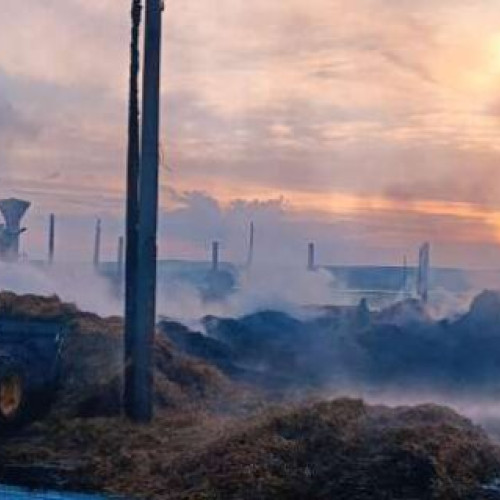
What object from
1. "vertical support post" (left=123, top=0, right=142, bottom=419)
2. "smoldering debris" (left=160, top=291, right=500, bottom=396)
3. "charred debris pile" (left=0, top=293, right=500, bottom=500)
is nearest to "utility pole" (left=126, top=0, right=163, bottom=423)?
"vertical support post" (left=123, top=0, right=142, bottom=419)

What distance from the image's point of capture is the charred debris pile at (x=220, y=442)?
12.1 metres

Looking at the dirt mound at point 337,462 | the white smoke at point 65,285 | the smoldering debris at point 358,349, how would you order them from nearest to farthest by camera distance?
the dirt mound at point 337,462 < the smoldering debris at point 358,349 < the white smoke at point 65,285

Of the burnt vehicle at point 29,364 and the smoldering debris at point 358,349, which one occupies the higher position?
the burnt vehicle at point 29,364

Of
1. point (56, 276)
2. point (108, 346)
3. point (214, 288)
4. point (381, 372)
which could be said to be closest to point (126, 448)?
point (108, 346)

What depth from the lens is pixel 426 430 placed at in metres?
13.2

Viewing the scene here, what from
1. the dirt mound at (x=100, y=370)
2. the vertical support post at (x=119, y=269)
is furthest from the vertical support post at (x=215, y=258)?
the dirt mound at (x=100, y=370)

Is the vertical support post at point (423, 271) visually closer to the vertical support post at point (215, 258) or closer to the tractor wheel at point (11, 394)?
the vertical support post at point (215, 258)

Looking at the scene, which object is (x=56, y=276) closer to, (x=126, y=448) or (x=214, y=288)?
(x=214, y=288)

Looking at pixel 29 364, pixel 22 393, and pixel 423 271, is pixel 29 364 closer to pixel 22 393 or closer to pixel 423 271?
pixel 22 393

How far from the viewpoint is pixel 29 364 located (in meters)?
17.6

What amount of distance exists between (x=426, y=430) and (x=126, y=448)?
13.0ft

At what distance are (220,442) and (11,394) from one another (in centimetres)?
461

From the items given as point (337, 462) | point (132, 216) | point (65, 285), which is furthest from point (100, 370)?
point (65, 285)

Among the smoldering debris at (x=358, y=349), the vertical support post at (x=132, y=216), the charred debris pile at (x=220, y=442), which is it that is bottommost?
the smoldering debris at (x=358, y=349)
